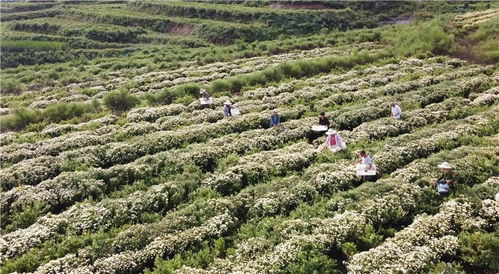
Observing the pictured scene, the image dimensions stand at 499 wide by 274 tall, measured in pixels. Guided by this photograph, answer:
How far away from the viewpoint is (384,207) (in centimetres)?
1524

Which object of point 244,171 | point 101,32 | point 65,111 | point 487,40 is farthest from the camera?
point 101,32

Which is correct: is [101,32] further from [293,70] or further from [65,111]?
[293,70]

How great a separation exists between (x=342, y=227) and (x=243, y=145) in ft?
29.7

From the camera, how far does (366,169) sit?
58.2ft

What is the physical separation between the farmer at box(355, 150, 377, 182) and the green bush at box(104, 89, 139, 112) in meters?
19.6

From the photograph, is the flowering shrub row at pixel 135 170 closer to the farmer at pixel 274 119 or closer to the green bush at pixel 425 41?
the farmer at pixel 274 119

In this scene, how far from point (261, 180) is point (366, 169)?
4469mm

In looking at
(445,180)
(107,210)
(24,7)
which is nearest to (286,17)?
(24,7)

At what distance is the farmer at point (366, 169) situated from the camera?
17625mm

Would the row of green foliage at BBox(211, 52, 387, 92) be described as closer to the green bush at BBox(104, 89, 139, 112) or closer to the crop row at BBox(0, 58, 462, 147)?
the crop row at BBox(0, 58, 462, 147)

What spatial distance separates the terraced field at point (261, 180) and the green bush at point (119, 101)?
229 millimetres

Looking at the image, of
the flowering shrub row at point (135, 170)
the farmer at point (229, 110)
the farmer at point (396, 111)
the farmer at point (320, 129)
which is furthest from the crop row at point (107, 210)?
the farmer at point (396, 111)

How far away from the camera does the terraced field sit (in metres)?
13.8

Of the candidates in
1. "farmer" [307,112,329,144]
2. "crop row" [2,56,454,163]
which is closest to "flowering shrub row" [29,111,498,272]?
"farmer" [307,112,329,144]
